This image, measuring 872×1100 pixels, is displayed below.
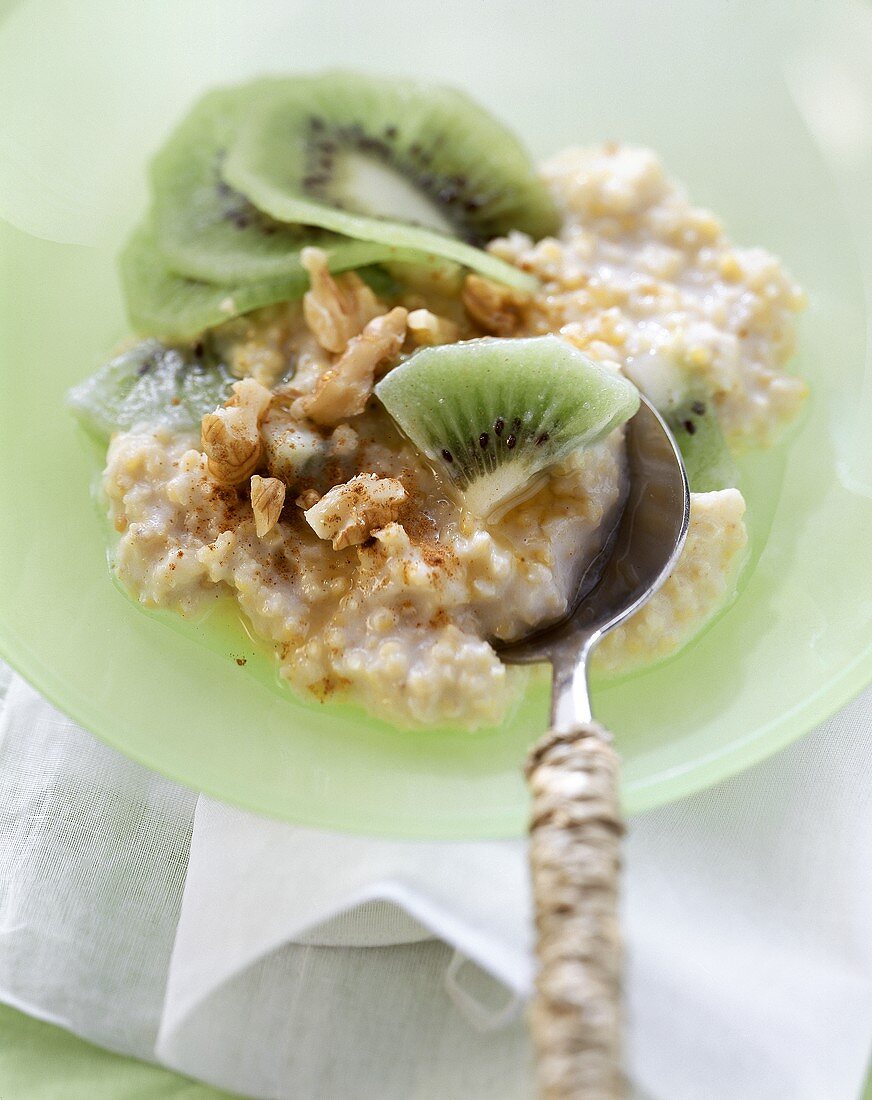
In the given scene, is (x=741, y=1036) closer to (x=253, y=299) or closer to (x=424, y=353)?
(x=424, y=353)

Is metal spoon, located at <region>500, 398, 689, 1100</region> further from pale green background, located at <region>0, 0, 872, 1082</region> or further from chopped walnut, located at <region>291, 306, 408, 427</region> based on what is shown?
chopped walnut, located at <region>291, 306, 408, 427</region>

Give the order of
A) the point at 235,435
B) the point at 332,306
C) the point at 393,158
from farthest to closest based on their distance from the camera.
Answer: the point at 393,158 < the point at 332,306 < the point at 235,435

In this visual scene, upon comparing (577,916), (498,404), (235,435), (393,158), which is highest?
(393,158)

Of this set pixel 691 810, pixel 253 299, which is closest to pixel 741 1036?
pixel 691 810

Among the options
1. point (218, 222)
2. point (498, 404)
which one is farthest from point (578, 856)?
point (218, 222)

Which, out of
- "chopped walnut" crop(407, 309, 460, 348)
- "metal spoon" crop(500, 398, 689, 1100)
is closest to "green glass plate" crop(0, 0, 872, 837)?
"metal spoon" crop(500, 398, 689, 1100)

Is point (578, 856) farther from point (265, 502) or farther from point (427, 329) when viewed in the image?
point (427, 329)
